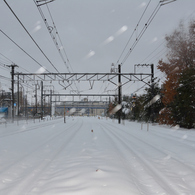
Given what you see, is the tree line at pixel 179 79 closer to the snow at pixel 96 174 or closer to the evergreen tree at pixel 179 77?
the evergreen tree at pixel 179 77

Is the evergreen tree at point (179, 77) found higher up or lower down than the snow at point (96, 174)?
Result: higher up

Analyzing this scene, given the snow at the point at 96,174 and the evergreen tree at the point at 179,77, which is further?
the evergreen tree at the point at 179,77

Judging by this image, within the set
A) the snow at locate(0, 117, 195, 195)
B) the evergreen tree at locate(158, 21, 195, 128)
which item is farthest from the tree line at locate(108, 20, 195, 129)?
the snow at locate(0, 117, 195, 195)

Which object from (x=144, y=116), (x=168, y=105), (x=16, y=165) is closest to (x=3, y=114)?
(x=144, y=116)

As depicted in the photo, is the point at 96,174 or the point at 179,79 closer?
the point at 96,174

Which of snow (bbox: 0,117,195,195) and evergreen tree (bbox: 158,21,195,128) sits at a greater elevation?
evergreen tree (bbox: 158,21,195,128)

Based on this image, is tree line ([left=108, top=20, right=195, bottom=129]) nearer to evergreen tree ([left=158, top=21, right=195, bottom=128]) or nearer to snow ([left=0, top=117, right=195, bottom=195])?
evergreen tree ([left=158, top=21, right=195, bottom=128])

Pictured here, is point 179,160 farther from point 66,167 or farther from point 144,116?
point 144,116

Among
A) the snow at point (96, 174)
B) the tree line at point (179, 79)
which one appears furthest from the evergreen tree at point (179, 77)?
the snow at point (96, 174)

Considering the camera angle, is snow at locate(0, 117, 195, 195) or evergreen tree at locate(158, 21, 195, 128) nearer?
snow at locate(0, 117, 195, 195)

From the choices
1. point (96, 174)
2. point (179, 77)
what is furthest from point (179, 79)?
point (96, 174)

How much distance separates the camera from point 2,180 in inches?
200

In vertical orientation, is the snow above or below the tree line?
below

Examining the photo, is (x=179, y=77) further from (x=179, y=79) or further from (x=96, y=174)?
(x=96, y=174)
